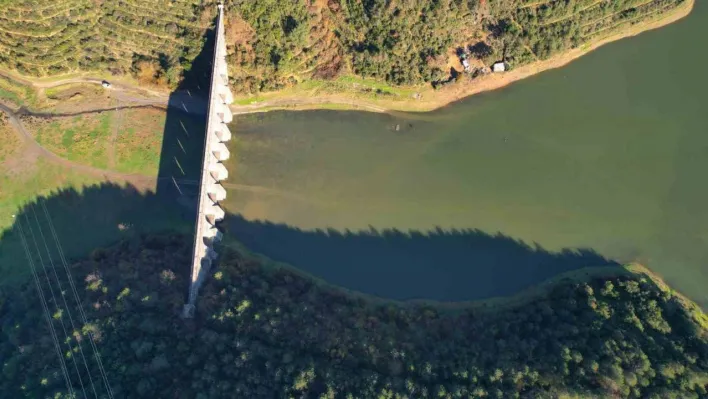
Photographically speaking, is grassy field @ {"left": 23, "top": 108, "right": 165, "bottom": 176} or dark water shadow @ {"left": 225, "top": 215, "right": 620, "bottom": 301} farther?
grassy field @ {"left": 23, "top": 108, "right": 165, "bottom": 176}

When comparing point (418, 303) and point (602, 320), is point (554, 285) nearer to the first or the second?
point (602, 320)

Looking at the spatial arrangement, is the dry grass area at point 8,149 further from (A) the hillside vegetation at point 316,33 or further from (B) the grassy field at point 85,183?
(A) the hillside vegetation at point 316,33

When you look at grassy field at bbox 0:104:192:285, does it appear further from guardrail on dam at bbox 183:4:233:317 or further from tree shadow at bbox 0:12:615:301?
guardrail on dam at bbox 183:4:233:317

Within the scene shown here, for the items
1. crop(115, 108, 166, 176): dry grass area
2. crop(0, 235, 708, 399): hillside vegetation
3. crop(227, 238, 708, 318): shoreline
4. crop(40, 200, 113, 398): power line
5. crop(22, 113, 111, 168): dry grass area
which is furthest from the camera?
crop(22, 113, 111, 168): dry grass area

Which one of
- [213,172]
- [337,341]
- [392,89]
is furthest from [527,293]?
[213,172]

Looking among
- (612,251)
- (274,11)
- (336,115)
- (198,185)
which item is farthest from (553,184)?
(198,185)

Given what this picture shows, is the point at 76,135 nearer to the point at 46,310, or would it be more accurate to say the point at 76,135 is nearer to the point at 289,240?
the point at 46,310

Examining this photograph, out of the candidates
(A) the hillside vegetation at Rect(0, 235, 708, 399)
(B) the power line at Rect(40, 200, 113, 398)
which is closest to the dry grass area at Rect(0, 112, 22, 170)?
(B) the power line at Rect(40, 200, 113, 398)

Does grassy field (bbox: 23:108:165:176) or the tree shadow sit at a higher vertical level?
grassy field (bbox: 23:108:165:176)

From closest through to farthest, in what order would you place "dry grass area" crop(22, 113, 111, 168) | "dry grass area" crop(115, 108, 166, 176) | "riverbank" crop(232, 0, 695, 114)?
"riverbank" crop(232, 0, 695, 114), "dry grass area" crop(115, 108, 166, 176), "dry grass area" crop(22, 113, 111, 168)
